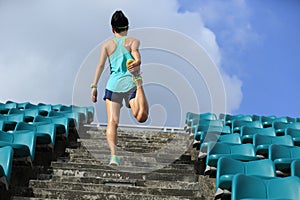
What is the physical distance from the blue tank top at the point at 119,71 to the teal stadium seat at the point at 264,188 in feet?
4.04

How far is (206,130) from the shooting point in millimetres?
6980

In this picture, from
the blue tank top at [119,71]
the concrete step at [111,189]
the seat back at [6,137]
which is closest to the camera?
the blue tank top at [119,71]

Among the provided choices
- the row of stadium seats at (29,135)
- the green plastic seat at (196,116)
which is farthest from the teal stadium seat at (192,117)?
the row of stadium seats at (29,135)

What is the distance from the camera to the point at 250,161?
188 inches

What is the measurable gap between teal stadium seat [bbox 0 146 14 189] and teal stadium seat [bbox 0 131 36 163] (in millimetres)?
432

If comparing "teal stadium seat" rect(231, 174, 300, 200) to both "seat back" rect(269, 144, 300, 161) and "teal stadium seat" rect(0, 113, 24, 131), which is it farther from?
"teal stadium seat" rect(0, 113, 24, 131)

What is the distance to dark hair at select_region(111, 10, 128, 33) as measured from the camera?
4.05 meters

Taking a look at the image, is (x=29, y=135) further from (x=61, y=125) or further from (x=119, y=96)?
(x=119, y=96)

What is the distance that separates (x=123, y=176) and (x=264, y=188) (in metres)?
1.80

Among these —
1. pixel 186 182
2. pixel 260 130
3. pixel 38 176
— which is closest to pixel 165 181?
pixel 186 182

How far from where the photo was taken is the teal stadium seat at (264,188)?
3666 millimetres

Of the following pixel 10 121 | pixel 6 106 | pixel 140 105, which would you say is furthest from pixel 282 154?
pixel 6 106

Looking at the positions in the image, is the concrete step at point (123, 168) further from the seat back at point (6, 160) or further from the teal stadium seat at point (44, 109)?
the teal stadium seat at point (44, 109)

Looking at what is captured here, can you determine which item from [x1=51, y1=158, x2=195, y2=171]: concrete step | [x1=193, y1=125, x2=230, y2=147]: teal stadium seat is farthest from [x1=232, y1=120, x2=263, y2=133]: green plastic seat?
[x1=51, y1=158, x2=195, y2=171]: concrete step
